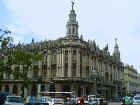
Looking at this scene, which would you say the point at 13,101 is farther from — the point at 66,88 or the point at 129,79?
the point at 129,79

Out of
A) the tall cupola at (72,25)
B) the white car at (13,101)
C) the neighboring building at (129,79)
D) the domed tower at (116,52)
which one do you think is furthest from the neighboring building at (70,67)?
the neighboring building at (129,79)

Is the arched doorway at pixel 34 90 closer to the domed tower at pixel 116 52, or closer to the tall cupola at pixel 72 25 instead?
the tall cupola at pixel 72 25

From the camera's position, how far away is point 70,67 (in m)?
58.5

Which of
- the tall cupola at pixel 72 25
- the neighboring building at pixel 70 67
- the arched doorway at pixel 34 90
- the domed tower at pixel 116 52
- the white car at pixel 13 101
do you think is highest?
the tall cupola at pixel 72 25

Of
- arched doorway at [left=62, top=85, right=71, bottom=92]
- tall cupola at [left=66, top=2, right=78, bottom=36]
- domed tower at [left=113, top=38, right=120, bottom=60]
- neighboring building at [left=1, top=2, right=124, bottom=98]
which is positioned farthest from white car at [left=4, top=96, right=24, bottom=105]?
domed tower at [left=113, top=38, right=120, bottom=60]

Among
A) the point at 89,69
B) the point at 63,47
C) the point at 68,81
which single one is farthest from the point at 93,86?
the point at 63,47

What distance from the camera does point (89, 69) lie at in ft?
210

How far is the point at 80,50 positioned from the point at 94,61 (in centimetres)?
940

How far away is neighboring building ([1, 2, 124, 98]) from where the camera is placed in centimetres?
5900

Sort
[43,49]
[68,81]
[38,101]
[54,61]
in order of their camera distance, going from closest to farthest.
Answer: [38,101]
[68,81]
[54,61]
[43,49]

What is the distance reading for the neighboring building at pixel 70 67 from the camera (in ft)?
194

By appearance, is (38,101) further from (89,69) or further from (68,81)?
(89,69)

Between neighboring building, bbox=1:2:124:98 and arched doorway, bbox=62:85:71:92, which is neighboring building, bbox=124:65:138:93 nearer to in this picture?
neighboring building, bbox=1:2:124:98

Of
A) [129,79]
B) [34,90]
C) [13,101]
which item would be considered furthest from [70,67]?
[129,79]
